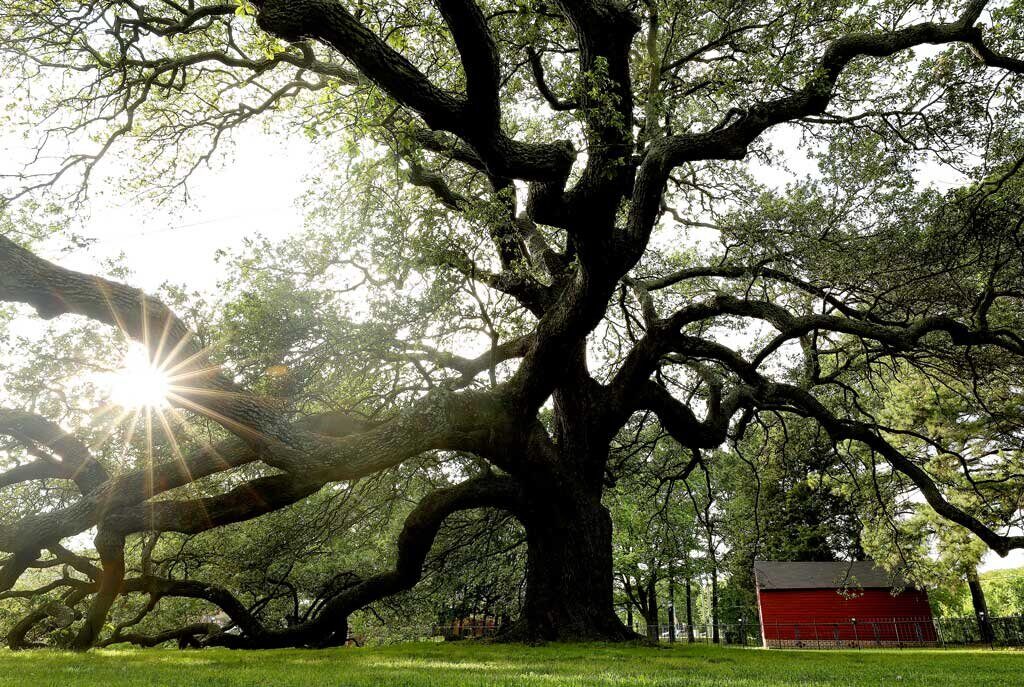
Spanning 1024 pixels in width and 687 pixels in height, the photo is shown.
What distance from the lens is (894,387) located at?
20250 mm

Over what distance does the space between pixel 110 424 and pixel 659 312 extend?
11795mm

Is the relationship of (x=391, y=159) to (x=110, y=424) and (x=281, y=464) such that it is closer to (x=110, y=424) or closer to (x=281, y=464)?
(x=281, y=464)

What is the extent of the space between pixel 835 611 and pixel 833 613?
141 millimetres

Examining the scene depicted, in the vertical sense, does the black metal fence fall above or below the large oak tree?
below

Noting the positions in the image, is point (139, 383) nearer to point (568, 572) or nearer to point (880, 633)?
point (568, 572)

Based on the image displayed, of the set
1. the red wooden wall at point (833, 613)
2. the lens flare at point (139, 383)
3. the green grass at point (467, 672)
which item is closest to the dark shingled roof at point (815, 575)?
the red wooden wall at point (833, 613)

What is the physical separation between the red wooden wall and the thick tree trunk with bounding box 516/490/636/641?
76.9 ft

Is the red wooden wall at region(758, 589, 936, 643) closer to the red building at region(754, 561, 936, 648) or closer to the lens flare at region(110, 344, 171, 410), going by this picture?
the red building at region(754, 561, 936, 648)

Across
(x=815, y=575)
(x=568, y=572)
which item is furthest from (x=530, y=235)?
(x=815, y=575)

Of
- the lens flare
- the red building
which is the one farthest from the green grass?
the red building

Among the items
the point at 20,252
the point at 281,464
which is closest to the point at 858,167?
the point at 281,464

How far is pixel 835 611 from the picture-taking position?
2830 centimetres

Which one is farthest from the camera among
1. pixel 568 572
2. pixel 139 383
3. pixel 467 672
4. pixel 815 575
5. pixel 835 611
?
pixel 815 575

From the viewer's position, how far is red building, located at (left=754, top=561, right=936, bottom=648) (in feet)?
89.8
